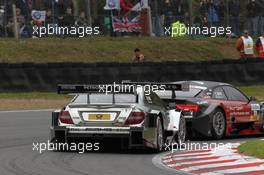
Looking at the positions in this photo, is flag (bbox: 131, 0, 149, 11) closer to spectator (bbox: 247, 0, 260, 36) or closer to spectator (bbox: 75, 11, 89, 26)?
spectator (bbox: 75, 11, 89, 26)

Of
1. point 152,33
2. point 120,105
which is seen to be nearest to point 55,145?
point 120,105

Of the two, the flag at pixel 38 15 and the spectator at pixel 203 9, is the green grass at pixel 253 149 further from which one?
the spectator at pixel 203 9

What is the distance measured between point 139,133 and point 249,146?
1.94 m

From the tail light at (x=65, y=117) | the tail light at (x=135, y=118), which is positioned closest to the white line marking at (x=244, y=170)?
the tail light at (x=135, y=118)

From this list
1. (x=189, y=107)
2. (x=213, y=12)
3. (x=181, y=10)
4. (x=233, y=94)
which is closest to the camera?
(x=189, y=107)

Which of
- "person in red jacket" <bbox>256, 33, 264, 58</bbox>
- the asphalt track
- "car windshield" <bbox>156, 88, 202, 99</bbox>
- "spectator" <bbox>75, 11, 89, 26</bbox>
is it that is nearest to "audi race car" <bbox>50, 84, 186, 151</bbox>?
the asphalt track

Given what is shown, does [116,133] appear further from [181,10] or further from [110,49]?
[181,10]

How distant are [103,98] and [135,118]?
73 centimetres

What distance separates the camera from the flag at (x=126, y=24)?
99.1 ft

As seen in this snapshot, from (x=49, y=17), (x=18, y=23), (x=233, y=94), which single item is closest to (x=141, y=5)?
(x=49, y=17)

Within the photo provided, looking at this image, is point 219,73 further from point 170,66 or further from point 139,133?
point 139,133

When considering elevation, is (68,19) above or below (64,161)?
above

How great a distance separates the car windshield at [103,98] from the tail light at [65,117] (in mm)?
331

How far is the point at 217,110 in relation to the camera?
53.8 feet
